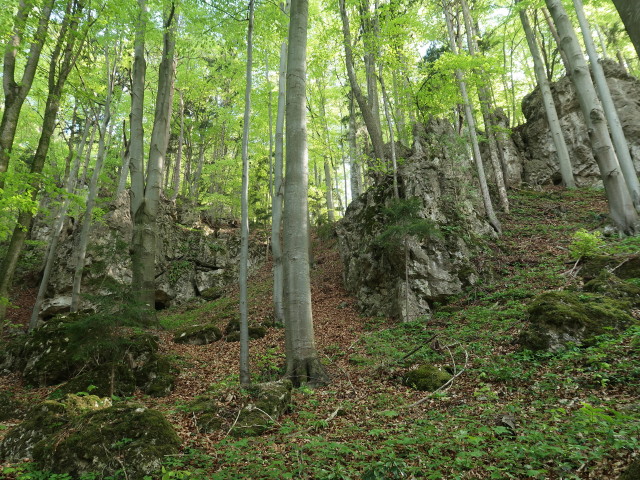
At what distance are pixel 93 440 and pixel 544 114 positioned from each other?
23.8 metres

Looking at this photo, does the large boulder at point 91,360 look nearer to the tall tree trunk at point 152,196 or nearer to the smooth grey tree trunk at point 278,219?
the tall tree trunk at point 152,196

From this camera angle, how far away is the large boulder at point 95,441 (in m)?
3.14

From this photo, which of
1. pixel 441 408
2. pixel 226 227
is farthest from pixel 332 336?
pixel 226 227

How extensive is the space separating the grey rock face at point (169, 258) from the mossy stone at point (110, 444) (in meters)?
10.9

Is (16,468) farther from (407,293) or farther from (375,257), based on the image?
(375,257)

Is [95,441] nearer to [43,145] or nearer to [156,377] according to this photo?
[156,377]

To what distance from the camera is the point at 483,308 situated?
26.7 feet

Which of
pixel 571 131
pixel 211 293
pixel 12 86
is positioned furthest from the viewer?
pixel 571 131

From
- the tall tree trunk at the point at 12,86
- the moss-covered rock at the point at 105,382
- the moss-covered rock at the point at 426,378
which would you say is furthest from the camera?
the tall tree trunk at the point at 12,86

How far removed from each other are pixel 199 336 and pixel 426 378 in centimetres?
656

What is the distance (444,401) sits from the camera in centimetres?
468

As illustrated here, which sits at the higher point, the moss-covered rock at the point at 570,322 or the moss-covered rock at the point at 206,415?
the moss-covered rock at the point at 570,322

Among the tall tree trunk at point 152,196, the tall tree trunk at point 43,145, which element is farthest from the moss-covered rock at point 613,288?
the tall tree trunk at point 43,145

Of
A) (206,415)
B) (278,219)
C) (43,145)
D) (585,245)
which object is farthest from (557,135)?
(43,145)
